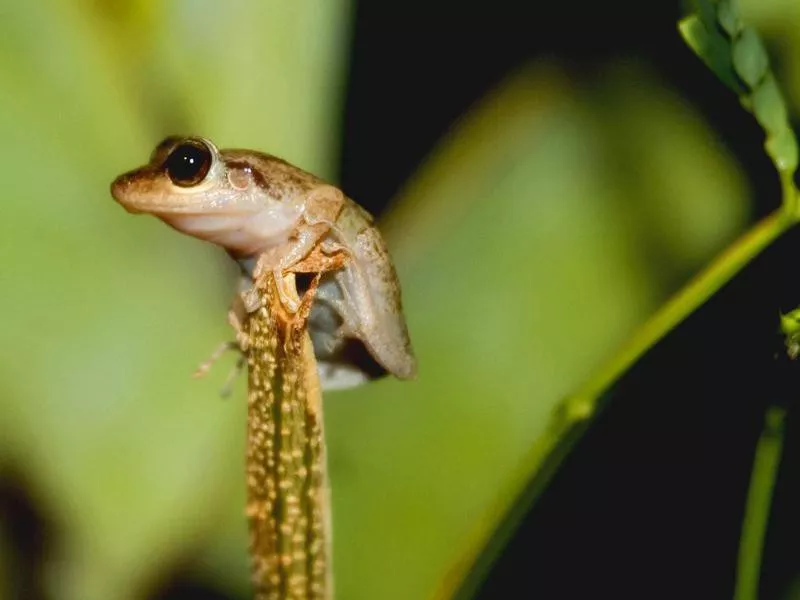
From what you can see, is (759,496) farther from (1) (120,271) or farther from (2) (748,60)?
(1) (120,271)

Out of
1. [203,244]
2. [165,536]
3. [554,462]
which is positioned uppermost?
[554,462]

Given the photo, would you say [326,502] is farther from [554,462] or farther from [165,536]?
[165,536]


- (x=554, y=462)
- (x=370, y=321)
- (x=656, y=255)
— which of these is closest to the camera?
(x=554, y=462)

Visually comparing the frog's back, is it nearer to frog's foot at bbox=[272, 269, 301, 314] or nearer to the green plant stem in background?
frog's foot at bbox=[272, 269, 301, 314]

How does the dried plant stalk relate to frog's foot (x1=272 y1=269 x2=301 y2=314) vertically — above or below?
below

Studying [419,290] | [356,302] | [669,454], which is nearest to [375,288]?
[356,302]

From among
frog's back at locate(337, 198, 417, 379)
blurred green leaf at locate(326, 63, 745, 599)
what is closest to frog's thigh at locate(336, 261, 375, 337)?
frog's back at locate(337, 198, 417, 379)

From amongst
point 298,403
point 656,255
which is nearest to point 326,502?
point 298,403
